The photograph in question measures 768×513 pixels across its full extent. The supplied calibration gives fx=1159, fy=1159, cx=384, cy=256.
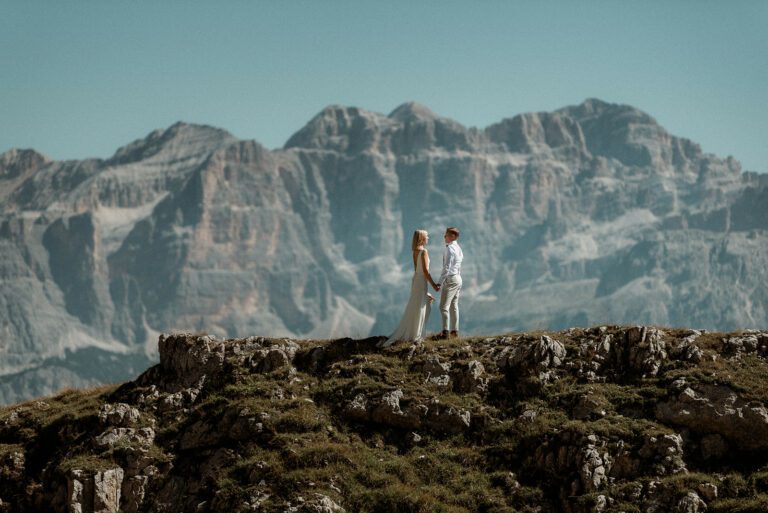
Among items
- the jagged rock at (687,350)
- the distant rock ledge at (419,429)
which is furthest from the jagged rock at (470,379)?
the jagged rock at (687,350)

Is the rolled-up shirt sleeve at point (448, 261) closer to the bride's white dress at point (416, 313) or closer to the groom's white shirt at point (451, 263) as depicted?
the groom's white shirt at point (451, 263)

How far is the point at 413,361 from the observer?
41.9 metres

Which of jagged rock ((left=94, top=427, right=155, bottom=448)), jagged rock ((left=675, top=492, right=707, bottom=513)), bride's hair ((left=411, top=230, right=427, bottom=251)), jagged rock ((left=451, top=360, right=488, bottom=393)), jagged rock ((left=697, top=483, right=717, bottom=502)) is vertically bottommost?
jagged rock ((left=675, top=492, right=707, bottom=513))

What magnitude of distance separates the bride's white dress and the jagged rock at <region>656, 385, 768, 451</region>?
33.2 feet

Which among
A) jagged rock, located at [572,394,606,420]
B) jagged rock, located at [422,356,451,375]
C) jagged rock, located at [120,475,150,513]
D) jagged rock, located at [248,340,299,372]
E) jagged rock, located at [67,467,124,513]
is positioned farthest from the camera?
jagged rock, located at [248,340,299,372]

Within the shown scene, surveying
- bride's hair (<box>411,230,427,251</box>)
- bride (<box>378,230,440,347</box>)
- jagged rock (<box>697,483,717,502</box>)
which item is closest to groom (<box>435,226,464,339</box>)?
bride (<box>378,230,440,347</box>)

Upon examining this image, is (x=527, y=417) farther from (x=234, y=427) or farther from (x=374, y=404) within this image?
(x=234, y=427)

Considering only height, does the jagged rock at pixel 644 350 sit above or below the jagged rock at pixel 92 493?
above

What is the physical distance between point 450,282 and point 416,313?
5.78ft

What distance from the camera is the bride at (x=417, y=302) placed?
43469 millimetres

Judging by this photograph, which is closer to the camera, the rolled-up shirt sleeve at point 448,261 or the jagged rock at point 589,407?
the jagged rock at point 589,407

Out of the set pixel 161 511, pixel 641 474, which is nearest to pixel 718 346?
pixel 641 474

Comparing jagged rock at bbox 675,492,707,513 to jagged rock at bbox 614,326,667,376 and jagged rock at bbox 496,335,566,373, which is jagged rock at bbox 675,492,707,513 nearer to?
jagged rock at bbox 614,326,667,376

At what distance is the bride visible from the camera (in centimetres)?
4347
